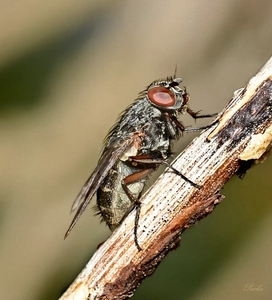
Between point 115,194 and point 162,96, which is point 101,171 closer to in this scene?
point 115,194

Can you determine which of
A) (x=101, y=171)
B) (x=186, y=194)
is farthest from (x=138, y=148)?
(x=186, y=194)

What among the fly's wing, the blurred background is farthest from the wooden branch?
the blurred background

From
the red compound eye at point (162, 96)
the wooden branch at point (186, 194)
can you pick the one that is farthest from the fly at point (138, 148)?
the wooden branch at point (186, 194)

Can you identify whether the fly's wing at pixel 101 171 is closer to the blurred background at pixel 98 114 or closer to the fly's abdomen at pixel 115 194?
the fly's abdomen at pixel 115 194

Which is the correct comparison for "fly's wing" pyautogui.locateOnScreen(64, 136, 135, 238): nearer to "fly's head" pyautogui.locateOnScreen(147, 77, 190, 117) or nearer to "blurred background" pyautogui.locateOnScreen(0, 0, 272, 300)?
"fly's head" pyautogui.locateOnScreen(147, 77, 190, 117)

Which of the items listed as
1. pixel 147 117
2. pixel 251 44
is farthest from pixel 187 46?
pixel 147 117

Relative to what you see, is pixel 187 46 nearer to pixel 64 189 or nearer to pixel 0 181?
pixel 64 189

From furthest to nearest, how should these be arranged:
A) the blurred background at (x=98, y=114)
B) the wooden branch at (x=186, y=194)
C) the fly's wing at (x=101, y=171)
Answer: the blurred background at (x=98, y=114), the fly's wing at (x=101, y=171), the wooden branch at (x=186, y=194)
